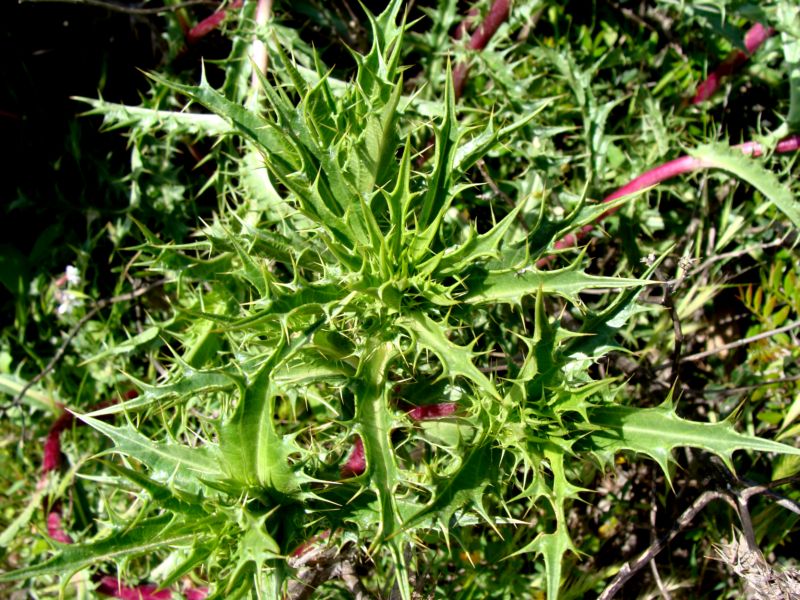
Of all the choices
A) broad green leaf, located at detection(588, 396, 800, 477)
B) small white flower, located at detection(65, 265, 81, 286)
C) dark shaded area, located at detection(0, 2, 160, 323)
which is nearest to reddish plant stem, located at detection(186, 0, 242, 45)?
dark shaded area, located at detection(0, 2, 160, 323)

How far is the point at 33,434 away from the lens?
2.69 meters

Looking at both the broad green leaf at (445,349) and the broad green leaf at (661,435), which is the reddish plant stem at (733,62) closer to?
the broad green leaf at (661,435)

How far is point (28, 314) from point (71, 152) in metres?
0.69

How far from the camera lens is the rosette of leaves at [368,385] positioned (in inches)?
53.0

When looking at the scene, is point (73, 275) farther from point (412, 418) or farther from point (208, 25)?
point (412, 418)

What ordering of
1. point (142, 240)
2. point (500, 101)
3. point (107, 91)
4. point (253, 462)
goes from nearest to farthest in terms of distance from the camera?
point (253, 462) < point (500, 101) < point (142, 240) < point (107, 91)

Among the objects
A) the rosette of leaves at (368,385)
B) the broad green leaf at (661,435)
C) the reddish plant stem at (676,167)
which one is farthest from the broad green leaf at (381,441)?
the reddish plant stem at (676,167)

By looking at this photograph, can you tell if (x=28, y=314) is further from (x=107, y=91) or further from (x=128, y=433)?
(x=128, y=433)

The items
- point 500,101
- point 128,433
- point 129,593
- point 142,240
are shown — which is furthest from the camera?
point 142,240

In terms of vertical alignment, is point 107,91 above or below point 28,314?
above

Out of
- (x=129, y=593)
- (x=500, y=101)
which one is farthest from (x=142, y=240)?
(x=500, y=101)

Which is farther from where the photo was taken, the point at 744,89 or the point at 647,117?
the point at 744,89

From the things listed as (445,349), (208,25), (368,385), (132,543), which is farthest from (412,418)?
(208,25)

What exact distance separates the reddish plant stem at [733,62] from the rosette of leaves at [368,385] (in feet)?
4.55
